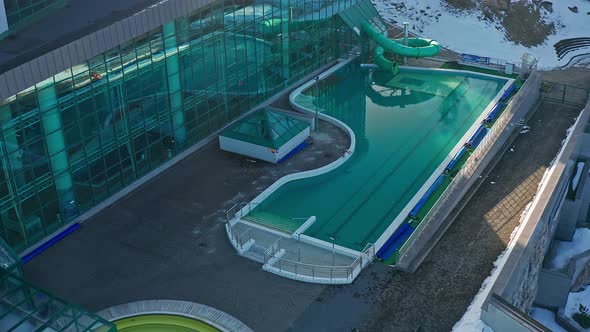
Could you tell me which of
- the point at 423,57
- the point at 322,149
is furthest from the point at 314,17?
the point at 322,149

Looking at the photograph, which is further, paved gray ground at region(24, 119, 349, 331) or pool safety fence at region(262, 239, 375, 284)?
pool safety fence at region(262, 239, 375, 284)

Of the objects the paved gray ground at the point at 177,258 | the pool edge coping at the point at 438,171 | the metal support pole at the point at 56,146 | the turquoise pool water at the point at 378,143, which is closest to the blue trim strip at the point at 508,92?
the pool edge coping at the point at 438,171

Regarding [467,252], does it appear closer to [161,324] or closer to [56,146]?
[161,324]

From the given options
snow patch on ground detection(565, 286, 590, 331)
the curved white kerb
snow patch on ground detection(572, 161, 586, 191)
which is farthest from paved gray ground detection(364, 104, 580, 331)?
snow patch on ground detection(565, 286, 590, 331)

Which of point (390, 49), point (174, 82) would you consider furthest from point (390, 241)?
point (390, 49)

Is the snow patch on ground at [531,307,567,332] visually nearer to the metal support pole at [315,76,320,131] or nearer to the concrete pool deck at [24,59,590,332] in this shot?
the concrete pool deck at [24,59,590,332]

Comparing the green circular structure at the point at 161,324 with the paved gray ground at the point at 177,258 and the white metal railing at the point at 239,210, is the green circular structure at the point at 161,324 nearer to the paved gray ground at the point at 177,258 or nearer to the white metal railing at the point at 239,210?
the paved gray ground at the point at 177,258

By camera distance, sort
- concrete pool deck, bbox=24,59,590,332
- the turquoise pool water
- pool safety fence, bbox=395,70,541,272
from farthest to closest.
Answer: the turquoise pool water, pool safety fence, bbox=395,70,541,272, concrete pool deck, bbox=24,59,590,332
